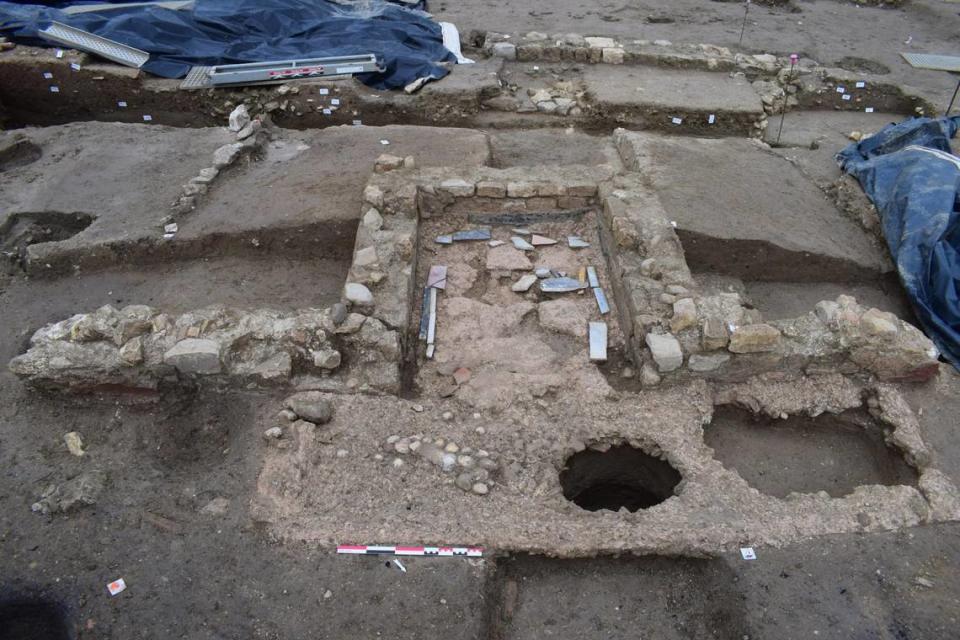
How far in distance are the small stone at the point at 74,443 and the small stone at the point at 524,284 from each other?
2992 millimetres

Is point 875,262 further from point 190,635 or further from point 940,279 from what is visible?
point 190,635

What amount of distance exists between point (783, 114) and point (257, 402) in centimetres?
721

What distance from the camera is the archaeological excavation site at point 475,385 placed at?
10.1ft

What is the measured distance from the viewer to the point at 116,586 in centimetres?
304

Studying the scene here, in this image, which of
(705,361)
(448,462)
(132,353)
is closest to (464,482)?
(448,462)

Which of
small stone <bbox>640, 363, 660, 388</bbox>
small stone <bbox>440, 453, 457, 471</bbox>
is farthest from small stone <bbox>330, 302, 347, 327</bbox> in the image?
small stone <bbox>640, 363, 660, 388</bbox>

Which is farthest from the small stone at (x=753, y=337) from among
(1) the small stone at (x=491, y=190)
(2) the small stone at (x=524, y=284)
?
(1) the small stone at (x=491, y=190)

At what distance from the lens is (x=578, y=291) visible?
478 cm

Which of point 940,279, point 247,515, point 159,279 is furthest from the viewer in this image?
point 159,279

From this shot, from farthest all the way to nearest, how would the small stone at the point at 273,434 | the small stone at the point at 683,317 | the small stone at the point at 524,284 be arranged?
the small stone at the point at 524,284 → the small stone at the point at 683,317 → the small stone at the point at 273,434

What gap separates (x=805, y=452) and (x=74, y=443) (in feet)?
14.6

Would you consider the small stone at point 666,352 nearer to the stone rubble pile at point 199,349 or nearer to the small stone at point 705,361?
the small stone at point 705,361

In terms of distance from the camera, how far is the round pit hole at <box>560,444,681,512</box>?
3762 millimetres

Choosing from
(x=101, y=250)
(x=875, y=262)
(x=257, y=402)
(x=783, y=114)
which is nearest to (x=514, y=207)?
(x=257, y=402)
